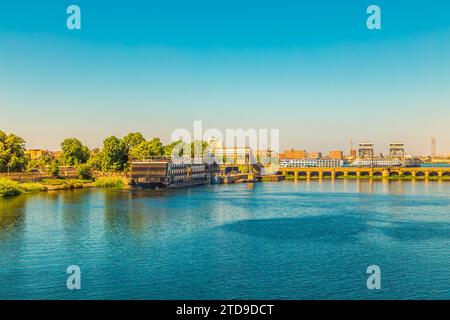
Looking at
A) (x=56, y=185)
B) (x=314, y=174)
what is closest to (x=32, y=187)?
(x=56, y=185)

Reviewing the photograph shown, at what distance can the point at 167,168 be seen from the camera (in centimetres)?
8769

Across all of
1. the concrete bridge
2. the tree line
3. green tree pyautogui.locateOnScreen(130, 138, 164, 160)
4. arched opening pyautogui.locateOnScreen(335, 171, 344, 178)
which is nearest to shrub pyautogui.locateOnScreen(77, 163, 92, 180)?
the tree line

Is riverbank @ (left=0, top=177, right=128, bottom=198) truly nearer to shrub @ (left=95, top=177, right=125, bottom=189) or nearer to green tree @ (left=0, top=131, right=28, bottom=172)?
shrub @ (left=95, top=177, right=125, bottom=189)

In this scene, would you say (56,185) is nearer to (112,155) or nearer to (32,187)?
(32,187)

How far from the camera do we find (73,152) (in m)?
103

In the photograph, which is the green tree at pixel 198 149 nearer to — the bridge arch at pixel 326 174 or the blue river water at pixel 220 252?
the bridge arch at pixel 326 174

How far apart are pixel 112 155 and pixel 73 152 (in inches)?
397

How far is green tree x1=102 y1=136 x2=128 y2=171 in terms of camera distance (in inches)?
3917

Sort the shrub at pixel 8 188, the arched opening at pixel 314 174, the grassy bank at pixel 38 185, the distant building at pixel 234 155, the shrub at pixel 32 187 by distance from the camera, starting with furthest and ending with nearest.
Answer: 1. the distant building at pixel 234 155
2. the arched opening at pixel 314 174
3. the shrub at pixel 32 187
4. the grassy bank at pixel 38 185
5. the shrub at pixel 8 188

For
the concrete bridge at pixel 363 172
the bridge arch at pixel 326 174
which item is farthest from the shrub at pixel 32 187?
the bridge arch at pixel 326 174

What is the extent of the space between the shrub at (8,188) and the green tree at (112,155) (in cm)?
3149

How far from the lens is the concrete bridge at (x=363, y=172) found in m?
136
